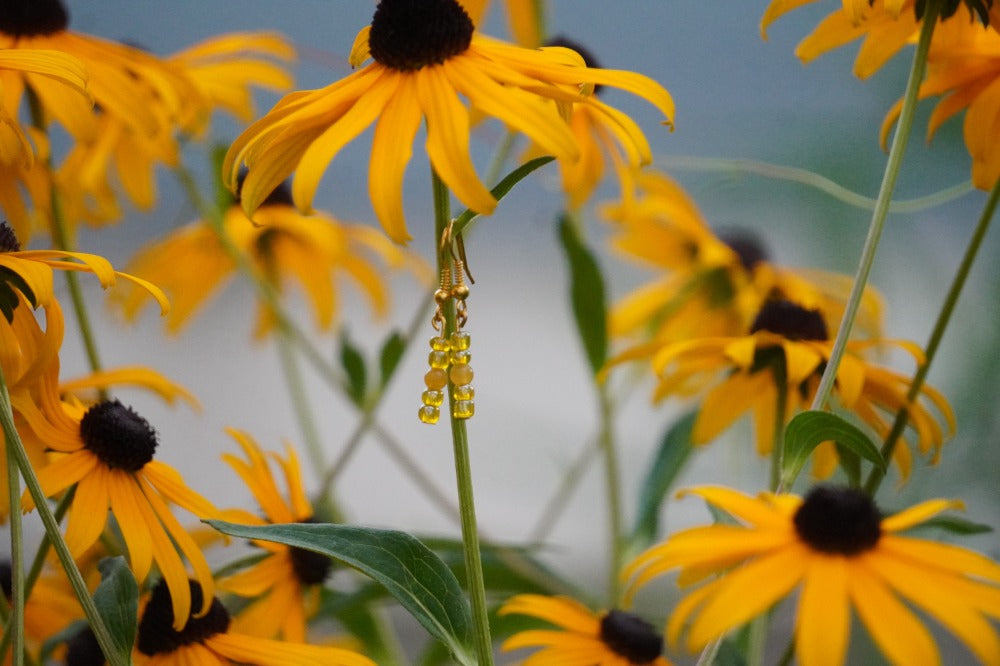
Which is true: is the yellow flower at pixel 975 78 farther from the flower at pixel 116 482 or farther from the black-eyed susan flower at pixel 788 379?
the flower at pixel 116 482

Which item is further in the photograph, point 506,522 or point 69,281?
point 506,522

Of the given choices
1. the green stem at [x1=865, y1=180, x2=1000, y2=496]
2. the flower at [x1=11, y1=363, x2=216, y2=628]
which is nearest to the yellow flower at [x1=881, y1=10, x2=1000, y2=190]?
the green stem at [x1=865, y1=180, x2=1000, y2=496]

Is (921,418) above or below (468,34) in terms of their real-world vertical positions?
below

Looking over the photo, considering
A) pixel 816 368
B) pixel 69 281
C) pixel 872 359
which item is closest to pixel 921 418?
pixel 816 368

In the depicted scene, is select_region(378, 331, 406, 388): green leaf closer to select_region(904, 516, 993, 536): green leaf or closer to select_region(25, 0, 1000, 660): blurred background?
select_region(25, 0, 1000, 660): blurred background

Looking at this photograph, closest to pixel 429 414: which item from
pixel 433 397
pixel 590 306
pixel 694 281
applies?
pixel 433 397

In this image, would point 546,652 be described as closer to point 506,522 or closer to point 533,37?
point 533,37

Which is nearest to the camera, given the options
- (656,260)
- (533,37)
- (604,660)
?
(604,660)
